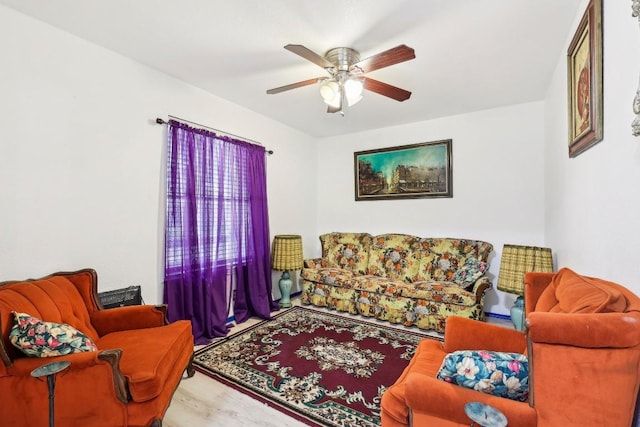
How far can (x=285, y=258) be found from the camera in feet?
12.5

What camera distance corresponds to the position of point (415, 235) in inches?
163

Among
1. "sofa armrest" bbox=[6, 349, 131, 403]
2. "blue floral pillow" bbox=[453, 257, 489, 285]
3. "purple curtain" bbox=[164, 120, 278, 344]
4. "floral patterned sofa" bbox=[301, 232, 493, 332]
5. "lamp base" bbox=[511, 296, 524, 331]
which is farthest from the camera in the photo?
"blue floral pillow" bbox=[453, 257, 489, 285]

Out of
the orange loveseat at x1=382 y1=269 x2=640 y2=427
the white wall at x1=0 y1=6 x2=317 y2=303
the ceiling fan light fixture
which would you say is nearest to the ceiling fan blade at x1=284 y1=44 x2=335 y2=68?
the ceiling fan light fixture

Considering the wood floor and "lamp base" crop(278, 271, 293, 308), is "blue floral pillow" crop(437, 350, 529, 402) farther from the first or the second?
"lamp base" crop(278, 271, 293, 308)

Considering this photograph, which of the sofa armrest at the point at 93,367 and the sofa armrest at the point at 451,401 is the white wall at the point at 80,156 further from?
the sofa armrest at the point at 451,401

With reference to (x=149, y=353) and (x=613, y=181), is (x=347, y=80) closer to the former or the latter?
(x=613, y=181)

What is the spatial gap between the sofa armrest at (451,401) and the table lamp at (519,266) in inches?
78.9

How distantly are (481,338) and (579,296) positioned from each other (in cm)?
59

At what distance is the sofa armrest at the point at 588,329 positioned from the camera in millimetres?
911

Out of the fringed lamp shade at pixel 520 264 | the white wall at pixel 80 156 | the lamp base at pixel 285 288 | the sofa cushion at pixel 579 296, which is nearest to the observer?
the sofa cushion at pixel 579 296

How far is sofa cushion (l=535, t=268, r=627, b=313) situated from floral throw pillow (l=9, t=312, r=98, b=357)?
2.36m

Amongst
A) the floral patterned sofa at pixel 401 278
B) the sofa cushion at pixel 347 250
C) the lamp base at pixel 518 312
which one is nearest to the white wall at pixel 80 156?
the floral patterned sofa at pixel 401 278

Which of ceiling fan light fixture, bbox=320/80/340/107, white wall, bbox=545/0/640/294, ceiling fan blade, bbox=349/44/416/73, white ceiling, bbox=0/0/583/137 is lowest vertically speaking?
white wall, bbox=545/0/640/294

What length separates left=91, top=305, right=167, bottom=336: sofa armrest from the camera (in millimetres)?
2008
